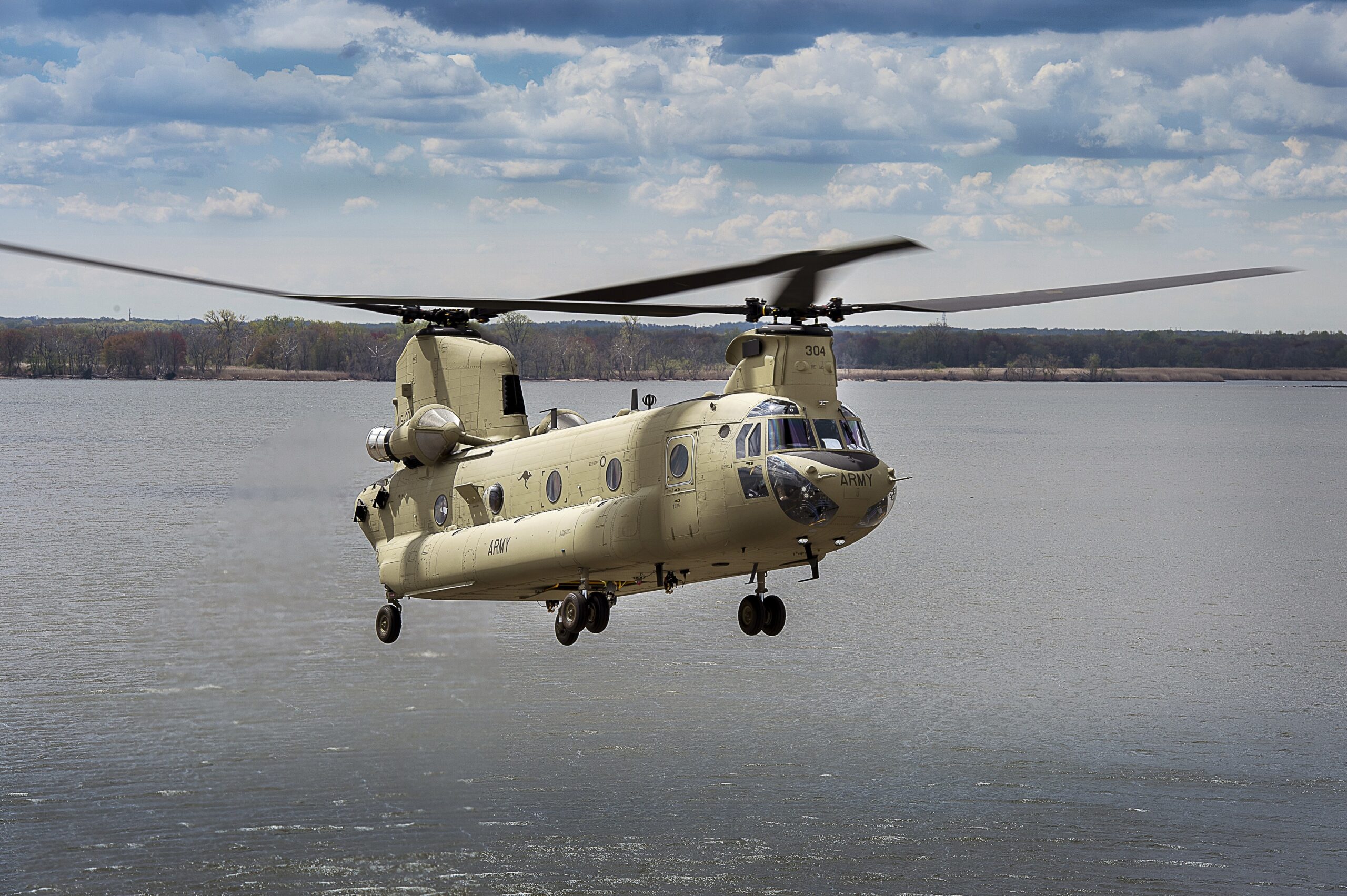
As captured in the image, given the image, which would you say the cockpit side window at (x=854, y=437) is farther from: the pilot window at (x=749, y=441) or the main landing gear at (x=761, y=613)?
the main landing gear at (x=761, y=613)

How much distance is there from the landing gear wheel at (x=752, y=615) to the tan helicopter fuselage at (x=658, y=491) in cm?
94

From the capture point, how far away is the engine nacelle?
39.0 metres

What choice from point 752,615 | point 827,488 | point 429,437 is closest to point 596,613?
point 752,615

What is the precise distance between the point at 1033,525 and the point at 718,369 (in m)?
83.4

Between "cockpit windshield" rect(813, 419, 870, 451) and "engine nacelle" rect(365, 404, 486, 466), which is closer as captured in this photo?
"cockpit windshield" rect(813, 419, 870, 451)

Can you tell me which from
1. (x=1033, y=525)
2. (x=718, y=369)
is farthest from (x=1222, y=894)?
(x=718, y=369)

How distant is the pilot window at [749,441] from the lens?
1209 inches

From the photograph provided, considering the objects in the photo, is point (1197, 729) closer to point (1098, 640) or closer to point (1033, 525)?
point (1098, 640)

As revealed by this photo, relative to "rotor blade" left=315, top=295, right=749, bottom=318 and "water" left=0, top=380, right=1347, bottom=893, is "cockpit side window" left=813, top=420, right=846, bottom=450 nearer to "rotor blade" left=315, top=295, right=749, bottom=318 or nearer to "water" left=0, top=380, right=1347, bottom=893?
"rotor blade" left=315, top=295, right=749, bottom=318

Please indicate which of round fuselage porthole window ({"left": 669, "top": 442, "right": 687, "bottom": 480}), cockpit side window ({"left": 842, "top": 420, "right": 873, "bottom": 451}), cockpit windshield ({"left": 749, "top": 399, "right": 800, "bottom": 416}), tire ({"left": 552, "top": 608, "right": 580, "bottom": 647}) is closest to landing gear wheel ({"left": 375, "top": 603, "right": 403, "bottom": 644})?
tire ({"left": 552, "top": 608, "right": 580, "bottom": 647})

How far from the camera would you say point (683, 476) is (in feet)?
104

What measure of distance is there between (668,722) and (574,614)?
39.4 metres

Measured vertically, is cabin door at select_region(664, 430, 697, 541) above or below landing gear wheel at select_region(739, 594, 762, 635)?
above

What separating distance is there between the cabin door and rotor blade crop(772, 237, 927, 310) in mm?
3488
